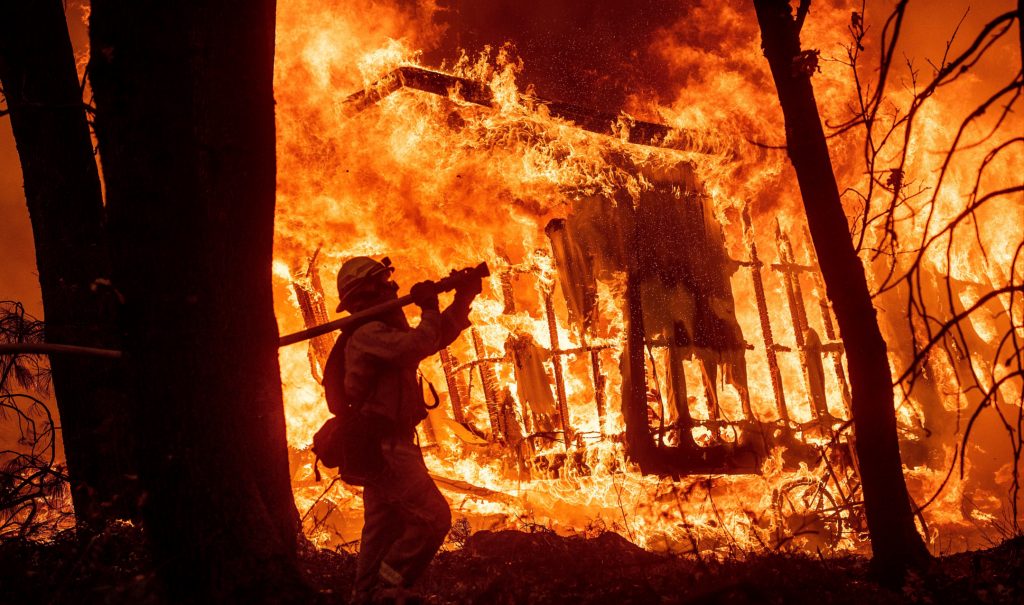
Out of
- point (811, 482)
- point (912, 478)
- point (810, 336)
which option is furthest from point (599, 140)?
point (912, 478)

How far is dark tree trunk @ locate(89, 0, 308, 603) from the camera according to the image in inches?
99.7

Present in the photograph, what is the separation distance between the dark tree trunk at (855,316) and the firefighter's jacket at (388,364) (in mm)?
2556

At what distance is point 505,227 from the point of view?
8.84 metres

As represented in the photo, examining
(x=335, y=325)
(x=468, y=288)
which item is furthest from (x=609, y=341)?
(x=335, y=325)

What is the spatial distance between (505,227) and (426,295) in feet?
15.5

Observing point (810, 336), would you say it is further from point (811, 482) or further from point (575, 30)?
point (575, 30)

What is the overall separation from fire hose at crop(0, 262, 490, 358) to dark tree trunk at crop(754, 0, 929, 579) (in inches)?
85.5

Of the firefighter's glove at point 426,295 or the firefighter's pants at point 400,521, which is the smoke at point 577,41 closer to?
the firefighter's glove at point 426,295

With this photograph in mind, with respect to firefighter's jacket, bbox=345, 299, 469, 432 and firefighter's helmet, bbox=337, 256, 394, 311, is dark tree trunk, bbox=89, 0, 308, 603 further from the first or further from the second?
firefighter's helmet, bbox=337, 256, 394, 311

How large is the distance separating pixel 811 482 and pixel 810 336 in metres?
2.09

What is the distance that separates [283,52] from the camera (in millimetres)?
8734

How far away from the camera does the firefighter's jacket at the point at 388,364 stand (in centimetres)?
406

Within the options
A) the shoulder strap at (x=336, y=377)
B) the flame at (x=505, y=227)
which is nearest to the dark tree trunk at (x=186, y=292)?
the shoulder strap at (x=336, y=377)

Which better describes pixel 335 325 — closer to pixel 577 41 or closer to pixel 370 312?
pixel 370 312
